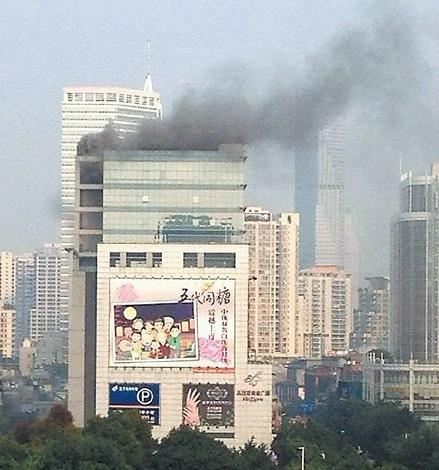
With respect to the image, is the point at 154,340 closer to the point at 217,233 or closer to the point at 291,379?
the point at 217,233

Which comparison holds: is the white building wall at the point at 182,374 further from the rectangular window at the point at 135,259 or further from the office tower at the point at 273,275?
the office tower at the point at 273,275

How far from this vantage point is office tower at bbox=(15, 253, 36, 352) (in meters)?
121

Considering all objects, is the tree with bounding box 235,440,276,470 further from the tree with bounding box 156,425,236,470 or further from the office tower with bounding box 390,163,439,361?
the office tower with bounding box 390,163,439,361

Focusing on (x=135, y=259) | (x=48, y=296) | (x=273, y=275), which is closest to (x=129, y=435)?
(x=135, y=259)

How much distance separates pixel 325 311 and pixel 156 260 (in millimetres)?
72415

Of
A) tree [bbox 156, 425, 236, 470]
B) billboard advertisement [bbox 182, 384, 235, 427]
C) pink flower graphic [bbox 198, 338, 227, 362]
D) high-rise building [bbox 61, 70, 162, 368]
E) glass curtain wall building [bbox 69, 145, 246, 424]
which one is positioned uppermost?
high-rise building [bbox 61, 70, 162, 368]

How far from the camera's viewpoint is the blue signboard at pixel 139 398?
41.7 metres

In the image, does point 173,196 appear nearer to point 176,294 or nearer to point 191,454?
point 176,294

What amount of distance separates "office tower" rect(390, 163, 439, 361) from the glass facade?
47284 millimetres

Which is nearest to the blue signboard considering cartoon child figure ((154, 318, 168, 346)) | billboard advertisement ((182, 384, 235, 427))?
billboard advertisement ((182, 384, 235, 427))

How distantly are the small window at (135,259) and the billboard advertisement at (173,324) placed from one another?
530mm

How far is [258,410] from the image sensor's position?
41.8 m

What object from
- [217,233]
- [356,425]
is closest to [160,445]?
[217,233]

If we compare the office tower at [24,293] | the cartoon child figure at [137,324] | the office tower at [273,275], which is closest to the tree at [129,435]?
the cartoon child figure at [137,324]
